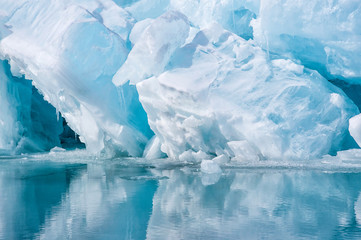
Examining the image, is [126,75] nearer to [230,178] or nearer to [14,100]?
[230,178]

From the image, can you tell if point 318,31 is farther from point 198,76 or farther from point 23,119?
point 23,119

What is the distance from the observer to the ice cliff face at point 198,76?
26.0 feet

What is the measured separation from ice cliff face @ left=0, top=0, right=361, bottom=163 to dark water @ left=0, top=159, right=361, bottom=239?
56.5 inches

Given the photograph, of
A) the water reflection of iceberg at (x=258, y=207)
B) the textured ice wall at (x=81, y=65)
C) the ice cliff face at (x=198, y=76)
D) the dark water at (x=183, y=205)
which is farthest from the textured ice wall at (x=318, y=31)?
the water reflection of iceberg at (x=258, y=207)

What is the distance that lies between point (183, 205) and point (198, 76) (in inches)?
172

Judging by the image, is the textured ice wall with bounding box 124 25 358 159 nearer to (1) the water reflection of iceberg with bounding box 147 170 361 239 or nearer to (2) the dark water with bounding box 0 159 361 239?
(2) the dark water with bounding box 0 159 361 239

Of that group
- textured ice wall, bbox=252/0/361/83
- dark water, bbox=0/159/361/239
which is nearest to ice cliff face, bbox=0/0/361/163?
textured ice wall, bbox=252/0/361/83

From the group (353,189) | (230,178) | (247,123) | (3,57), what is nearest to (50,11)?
(3,57)

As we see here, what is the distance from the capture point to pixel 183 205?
4.25 m

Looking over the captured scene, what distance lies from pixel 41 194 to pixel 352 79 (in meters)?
6.36

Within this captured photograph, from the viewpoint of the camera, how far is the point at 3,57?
10.8 metres

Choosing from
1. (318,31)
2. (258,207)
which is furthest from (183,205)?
(318,31)

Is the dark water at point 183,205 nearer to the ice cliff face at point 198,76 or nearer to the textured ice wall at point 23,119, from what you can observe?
the ice cliff face at point 198,76

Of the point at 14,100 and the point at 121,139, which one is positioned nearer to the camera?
the point at 121,139
